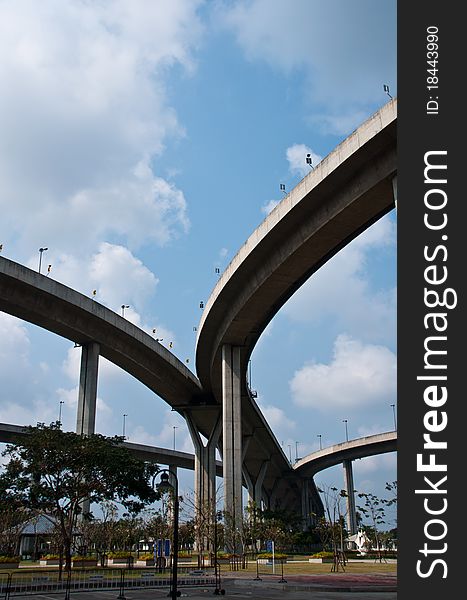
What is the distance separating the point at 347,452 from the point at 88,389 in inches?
2491

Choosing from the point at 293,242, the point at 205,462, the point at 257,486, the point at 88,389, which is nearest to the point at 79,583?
the point at 293,242

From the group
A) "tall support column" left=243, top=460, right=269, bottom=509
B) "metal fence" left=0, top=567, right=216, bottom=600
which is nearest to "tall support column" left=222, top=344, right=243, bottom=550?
"metal fence" left=0, top=567, right=216, bottom=600

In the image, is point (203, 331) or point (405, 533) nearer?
point (405, 533)

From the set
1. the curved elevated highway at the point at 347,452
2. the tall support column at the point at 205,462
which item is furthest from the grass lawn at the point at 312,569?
the curved elevated highway at the point at 347,452

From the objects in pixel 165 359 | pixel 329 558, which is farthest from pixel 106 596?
pixel 329 558

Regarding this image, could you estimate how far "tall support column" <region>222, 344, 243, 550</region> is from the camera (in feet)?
190

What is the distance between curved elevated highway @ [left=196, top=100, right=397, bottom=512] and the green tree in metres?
15.6

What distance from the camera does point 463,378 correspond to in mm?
9219

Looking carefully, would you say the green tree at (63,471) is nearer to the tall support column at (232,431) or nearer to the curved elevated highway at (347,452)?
the tall support column at (232,431)

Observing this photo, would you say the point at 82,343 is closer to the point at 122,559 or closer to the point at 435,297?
the point at 122,559

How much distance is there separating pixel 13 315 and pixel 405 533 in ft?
152

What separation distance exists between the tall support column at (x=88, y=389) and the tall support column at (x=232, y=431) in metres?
11.2

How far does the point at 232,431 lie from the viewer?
194 ft

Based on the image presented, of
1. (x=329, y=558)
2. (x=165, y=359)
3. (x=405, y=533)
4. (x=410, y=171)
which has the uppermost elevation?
(x=165, y=359)
